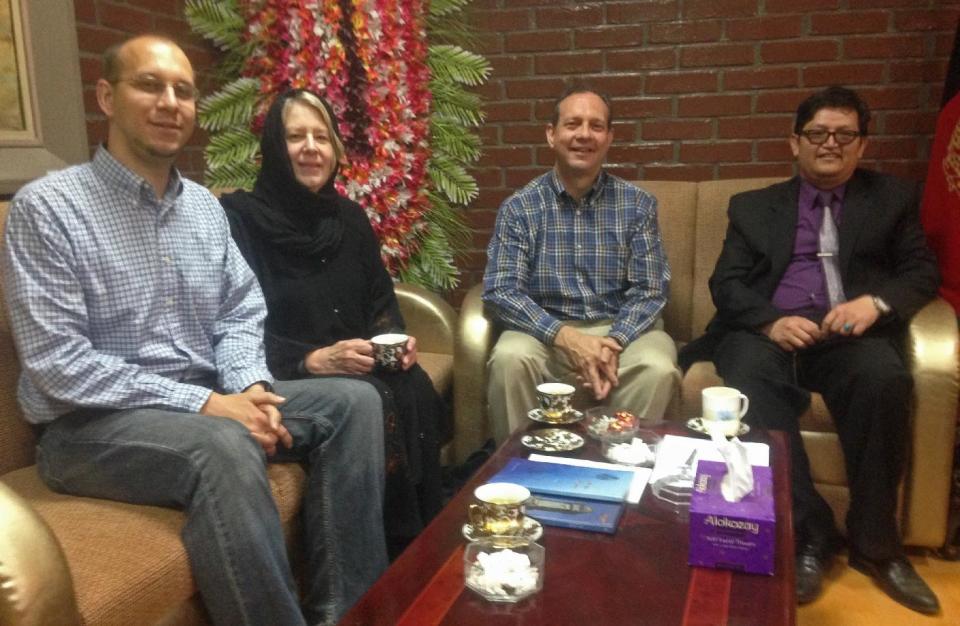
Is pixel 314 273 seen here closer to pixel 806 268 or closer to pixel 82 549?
pixel 82 549

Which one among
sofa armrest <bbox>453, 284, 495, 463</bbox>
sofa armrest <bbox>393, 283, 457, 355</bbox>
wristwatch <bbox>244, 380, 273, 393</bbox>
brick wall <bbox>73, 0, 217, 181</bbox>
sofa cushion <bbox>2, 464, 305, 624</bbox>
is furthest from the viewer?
sofa armrest <bbox>393, 283, 457, 355</bbox>

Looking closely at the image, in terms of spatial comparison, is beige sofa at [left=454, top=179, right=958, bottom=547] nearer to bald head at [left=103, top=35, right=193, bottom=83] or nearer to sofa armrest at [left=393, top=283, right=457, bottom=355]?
sofa armrest at [left=393, top=283, right=457, bottom=355]

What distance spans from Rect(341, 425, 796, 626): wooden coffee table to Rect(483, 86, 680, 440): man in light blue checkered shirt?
0.96m

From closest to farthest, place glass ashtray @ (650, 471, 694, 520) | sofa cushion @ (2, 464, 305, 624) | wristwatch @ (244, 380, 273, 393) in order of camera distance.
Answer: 1. sofa cushion @ (2, 464, 305, 624)
2. glass ashtray @ (650, 471, 694, 520)
3. wristwatch @ (244, 380, 273, 393)

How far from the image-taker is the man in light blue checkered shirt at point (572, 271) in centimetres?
226

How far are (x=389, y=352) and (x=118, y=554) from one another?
0.82 metres

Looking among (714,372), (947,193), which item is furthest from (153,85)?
(947,193)

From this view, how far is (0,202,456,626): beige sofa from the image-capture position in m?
1.05

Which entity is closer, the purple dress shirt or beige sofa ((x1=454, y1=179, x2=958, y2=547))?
beige sofa ((x1=454, y1=179, x2=958, y2=547))

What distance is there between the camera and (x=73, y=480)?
1.46m

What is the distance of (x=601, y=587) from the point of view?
3.59 feet

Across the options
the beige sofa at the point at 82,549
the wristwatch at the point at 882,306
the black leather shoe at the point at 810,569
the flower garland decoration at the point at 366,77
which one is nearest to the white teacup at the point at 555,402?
the beige sofa at the point at 82,549

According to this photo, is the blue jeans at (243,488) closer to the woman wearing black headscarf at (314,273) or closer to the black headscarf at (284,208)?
the woman wearing black headscarf at (314,273)

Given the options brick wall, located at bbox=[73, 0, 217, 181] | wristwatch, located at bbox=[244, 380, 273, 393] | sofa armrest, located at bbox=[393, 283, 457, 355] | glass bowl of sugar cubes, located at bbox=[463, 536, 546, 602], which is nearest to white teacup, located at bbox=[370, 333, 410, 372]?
wristwatch, located at bbox=[244, 380, 273, 393]
